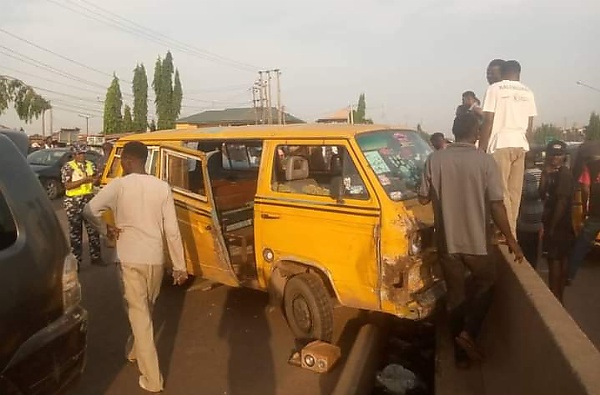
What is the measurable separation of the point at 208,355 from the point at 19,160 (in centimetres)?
278

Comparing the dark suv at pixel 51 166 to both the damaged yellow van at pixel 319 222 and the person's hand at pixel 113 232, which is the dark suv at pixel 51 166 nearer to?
the damaged yellow van at pixel 319 222

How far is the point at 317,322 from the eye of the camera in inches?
211

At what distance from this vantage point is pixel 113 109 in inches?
2741

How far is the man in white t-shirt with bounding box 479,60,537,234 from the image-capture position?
601 centimetres

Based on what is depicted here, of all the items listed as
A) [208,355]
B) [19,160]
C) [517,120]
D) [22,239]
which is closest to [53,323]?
[22,239]

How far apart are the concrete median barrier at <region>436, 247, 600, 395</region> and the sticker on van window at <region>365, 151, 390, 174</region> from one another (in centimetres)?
133

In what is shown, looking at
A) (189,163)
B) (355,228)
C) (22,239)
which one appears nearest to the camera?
(22,239)

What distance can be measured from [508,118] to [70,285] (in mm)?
4559

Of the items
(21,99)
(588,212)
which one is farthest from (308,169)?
(21,99)

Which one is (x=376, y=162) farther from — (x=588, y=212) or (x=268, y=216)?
(x=588, y=212)

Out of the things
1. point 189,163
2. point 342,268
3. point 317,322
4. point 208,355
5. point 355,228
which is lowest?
point 208,355

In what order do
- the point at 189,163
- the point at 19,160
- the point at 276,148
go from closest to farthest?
1. the point at 19,160
2. the point at 276,148
3. the point at 189,163

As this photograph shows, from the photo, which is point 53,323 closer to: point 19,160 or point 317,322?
point 19,160

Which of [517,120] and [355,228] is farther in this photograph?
[517,120]
